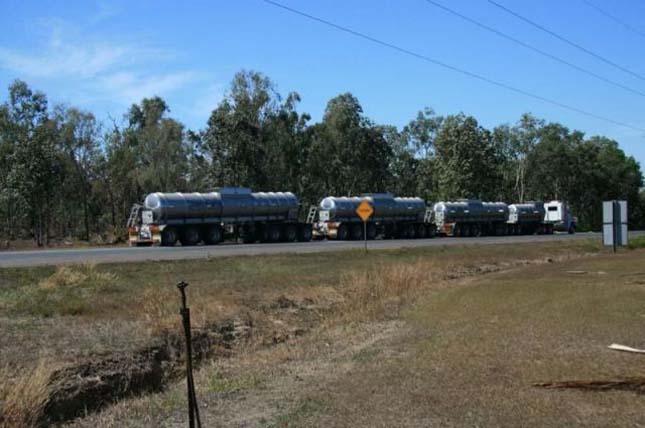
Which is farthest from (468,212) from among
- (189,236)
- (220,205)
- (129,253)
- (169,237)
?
(129,253)

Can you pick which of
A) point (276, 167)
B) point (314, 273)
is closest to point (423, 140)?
point (276, 167)

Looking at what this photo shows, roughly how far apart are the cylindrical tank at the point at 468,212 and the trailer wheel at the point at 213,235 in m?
25.7

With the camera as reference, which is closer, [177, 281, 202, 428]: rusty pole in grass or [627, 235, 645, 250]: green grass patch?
[177, 281, 202, 428]: rusty pole in grass

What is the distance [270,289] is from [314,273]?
458 cm

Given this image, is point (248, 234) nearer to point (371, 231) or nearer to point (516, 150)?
point (371, 231)

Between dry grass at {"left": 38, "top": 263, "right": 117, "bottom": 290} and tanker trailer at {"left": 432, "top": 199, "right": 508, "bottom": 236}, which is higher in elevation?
tanker trailer at {"left": 432, "top": 199, "right": 508, "bottom": 236}

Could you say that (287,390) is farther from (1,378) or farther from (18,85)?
(18,85)

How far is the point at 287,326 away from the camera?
16.2 m

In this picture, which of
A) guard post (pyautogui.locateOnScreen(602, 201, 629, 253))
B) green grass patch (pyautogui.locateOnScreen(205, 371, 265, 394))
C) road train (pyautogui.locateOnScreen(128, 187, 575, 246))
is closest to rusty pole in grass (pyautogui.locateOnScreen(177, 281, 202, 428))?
green grass patch (pyautogui.locateOnScreen(205, 371, 265, 394))

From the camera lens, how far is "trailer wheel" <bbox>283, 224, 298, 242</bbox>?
49625 millimetres

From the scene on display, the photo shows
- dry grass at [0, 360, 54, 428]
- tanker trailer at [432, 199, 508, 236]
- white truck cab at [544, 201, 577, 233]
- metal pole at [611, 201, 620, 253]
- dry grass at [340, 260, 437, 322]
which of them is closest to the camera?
dry grass at [0, 360, 54, 428]

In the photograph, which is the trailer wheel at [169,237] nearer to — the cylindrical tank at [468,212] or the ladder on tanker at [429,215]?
the ladder on tanker at [429,215]

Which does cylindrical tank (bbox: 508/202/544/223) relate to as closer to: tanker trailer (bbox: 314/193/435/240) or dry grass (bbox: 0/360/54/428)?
tanker trailer (bbox: 314/193/435/240)

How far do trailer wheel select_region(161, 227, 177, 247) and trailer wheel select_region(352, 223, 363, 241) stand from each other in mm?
16877
